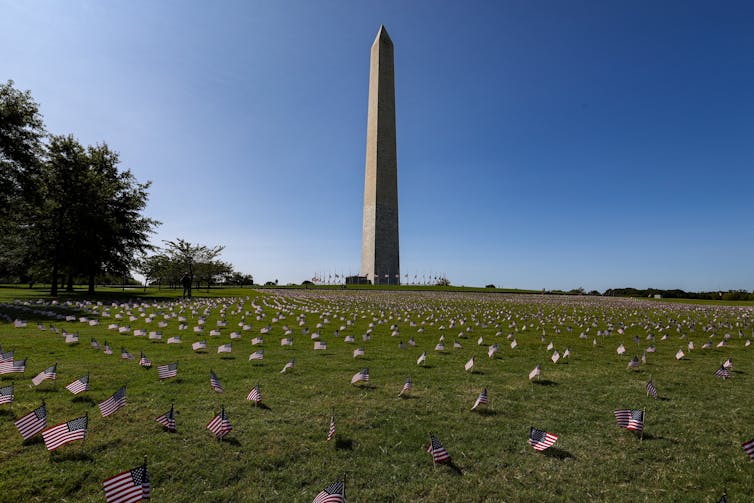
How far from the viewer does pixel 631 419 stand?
17.7ft

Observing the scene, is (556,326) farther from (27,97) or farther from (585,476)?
(27,97)

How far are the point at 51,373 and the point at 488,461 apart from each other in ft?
26.2

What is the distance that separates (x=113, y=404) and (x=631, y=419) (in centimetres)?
778

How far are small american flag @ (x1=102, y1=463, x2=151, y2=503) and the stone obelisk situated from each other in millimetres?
59185

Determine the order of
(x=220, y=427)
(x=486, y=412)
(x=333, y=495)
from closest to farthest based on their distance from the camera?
(x=333, y=495)
(x=220, y=427)
(x=486, y=412)

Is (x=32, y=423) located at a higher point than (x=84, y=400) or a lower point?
higher

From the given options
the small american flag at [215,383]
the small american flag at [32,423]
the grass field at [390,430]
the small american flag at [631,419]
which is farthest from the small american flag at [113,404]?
the small american flag at [631,419]

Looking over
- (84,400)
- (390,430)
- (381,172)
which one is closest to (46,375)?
(84,400)

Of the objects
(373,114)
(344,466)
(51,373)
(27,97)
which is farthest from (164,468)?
(373,114)

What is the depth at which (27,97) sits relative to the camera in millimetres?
27047

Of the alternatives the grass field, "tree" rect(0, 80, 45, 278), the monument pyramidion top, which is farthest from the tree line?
the monument pyramidion top

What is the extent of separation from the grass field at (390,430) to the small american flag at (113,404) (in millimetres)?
156

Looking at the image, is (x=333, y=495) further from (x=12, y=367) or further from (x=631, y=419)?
(x=12, y=367)

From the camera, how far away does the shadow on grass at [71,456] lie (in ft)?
14.5
